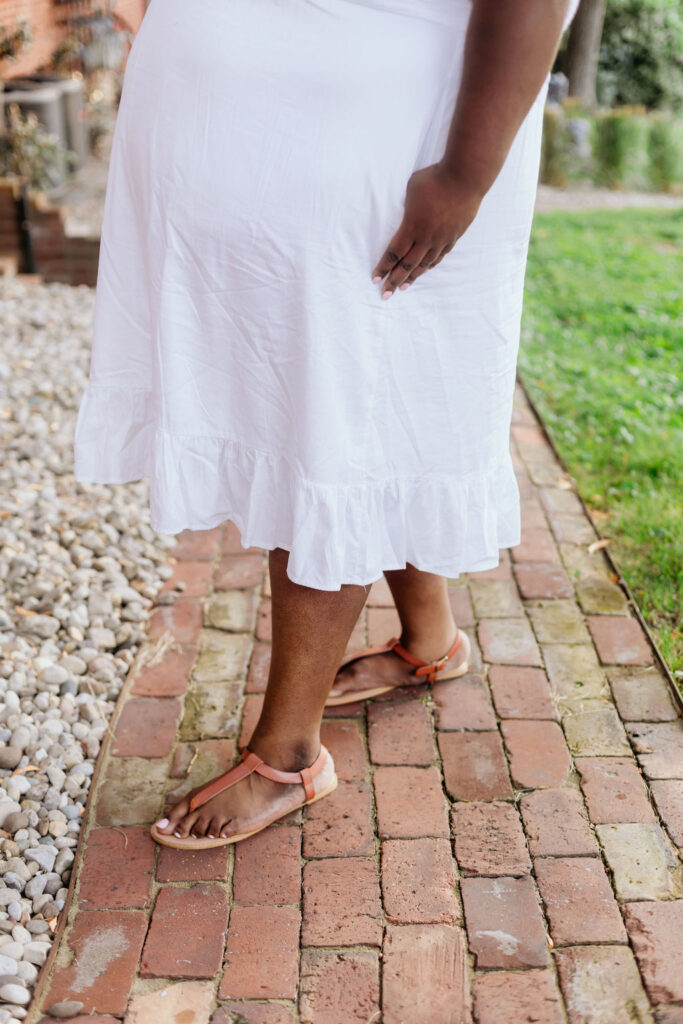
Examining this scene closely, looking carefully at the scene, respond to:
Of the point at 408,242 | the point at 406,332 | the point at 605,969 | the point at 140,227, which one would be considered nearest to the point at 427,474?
the point at 406,332

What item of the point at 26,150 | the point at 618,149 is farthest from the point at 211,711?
the point at 618,149

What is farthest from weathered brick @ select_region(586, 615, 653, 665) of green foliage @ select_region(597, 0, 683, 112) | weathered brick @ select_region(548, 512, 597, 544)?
green foliage @ select_region(597, 0, 683, 112)

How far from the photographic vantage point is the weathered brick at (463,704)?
2.06 m

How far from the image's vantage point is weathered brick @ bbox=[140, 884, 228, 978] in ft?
4.98

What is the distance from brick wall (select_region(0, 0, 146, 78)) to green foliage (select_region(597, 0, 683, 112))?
302 inches

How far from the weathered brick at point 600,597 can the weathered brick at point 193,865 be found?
1.19m

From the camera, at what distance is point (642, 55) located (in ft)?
44.5

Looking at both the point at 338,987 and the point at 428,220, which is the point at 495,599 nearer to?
the point at 338,987

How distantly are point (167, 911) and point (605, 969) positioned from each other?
73 centimetres

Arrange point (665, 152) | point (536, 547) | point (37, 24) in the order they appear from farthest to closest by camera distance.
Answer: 1. point (665, 152)
2. point (37, 24)
3. point (536, 547)

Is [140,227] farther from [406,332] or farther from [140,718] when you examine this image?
[140,718]

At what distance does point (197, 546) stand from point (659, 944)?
1.67m

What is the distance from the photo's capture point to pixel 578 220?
7.26 meters

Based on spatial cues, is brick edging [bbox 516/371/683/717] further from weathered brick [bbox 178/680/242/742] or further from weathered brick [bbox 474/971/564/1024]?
weathered brick [bbox 178/680/242/742]
